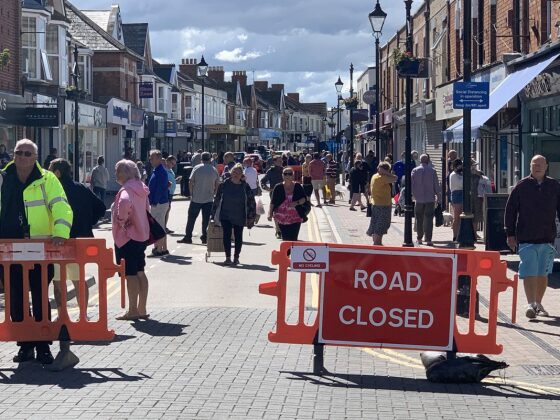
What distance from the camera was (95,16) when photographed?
6331cm

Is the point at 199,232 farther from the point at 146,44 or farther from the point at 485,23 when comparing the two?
the point at 146,44

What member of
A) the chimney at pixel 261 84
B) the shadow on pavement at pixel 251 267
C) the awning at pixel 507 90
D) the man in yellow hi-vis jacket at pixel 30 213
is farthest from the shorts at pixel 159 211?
the chimney at pixel 261 84

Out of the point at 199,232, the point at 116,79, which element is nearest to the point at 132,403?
the point at 199,232

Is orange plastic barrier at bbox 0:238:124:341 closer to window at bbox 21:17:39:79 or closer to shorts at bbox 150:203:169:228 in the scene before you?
shorts at bbox 150:203:169:228

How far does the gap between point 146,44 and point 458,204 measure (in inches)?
2076

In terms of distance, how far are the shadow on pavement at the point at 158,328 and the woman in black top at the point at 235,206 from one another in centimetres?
580

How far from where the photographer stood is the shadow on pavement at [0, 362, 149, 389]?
27.2ft

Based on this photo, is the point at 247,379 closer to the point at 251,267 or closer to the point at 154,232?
the point at 154,232

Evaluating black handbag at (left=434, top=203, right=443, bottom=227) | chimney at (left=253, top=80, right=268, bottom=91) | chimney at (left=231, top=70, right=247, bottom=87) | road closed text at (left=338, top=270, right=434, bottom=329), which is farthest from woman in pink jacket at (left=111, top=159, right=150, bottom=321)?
chimney at (left=253, top=80, right=268, bottom=91)

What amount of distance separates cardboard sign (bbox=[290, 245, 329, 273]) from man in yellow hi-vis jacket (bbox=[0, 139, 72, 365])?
2.05 m

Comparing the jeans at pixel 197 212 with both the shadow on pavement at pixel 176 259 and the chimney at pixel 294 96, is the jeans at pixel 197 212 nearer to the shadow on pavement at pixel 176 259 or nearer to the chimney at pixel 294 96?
the shadow on pavement at pixel 176 259

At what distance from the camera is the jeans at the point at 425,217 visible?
68.3ft

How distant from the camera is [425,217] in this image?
20906 millimetres

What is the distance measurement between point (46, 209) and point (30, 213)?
15cm
